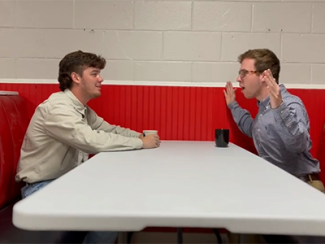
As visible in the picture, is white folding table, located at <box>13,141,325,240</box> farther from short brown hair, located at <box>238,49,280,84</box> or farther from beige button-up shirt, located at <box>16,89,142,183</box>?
short brown hair, located at <box>238,49,280,84</box>

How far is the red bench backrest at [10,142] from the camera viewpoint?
200cm

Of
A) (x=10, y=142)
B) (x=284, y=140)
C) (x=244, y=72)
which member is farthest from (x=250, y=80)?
(x=10, y=142)

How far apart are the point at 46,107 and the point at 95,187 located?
44.4 inches

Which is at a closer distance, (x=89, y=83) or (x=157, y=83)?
(x=89, y=83)

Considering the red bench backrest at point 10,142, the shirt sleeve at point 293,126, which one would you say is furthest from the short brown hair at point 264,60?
the red bench backrest at point 10,142

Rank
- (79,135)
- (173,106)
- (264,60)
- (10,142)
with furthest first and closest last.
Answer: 1. (173,106)
2. (264,60)
3. (10,142)
4. (79,135)

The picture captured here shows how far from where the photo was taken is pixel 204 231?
8.33 ft

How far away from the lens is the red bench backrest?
1995mm

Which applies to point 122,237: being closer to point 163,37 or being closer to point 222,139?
point 222,139

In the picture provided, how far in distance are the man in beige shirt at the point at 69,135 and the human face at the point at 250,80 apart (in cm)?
78

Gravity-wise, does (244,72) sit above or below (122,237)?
above

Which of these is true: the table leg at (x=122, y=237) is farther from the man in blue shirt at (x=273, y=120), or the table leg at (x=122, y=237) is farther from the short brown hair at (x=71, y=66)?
the short brown hair at (x=71, y=66)

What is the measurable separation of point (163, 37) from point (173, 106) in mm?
522

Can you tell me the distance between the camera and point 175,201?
914 mm
